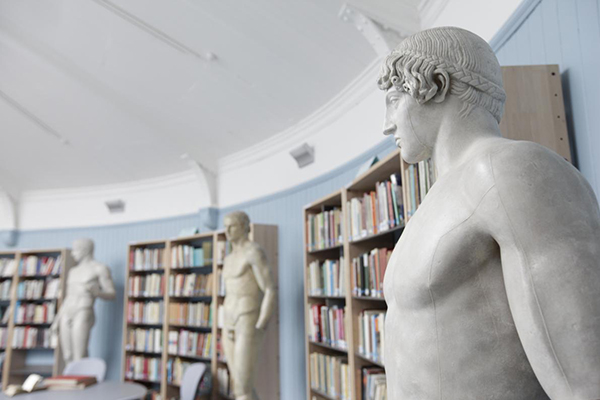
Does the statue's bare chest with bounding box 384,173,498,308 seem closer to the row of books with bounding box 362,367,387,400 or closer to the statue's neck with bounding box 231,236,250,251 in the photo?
the row of books with bounding box 362,367,387,400

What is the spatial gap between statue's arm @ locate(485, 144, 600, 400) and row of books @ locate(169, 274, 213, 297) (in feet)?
15.5

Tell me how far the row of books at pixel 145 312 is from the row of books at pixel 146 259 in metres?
0.45

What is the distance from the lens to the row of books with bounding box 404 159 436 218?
2207 millimetres

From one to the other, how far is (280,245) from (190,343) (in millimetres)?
1570

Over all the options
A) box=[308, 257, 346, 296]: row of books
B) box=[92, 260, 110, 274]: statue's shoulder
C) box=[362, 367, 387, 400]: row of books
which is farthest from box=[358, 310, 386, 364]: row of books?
box=[92, 260, 110, 274]: statue's shoulder

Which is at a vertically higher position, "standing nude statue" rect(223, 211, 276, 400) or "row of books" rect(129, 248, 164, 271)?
"row of books" rect(129, 248, 164, 271)

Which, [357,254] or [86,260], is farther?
[86,260]

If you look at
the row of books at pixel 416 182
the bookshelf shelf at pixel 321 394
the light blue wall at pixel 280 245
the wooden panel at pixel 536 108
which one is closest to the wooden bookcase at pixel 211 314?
the light blue wall at pixel 280 245

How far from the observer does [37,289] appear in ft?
20.6

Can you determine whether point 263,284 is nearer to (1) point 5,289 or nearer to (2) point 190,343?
(2) point 190,343

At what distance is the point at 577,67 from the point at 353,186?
166 centimetres

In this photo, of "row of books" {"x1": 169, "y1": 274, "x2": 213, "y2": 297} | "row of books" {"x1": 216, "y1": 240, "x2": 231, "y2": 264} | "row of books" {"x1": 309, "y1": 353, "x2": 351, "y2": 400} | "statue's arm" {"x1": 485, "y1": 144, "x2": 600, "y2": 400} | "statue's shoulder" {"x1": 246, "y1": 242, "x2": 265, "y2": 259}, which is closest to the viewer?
"statue's arm" {"x1": 485, "y1": 144, "x2": 600, "y2": 400}

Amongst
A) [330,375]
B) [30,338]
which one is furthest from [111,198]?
[330,375]

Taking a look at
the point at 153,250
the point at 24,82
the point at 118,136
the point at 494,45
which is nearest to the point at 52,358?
the point at 153,250
